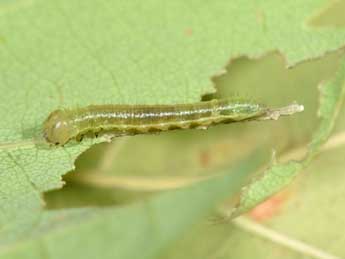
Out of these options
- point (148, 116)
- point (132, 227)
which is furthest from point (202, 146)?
point (132, 227)

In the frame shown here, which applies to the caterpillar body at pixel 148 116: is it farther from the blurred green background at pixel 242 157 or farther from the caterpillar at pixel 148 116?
the blurred green background at pixel 242 157

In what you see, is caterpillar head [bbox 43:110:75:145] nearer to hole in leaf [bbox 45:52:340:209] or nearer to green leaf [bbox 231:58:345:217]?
hole in leaf [bbox 45:52:340:209]

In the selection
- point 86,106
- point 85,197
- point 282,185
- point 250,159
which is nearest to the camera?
point 282,185

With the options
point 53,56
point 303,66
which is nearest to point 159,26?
point 53,56

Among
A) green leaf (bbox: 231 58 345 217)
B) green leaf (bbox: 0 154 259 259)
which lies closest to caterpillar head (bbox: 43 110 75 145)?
green leaf (bbox: 0 154 259 259)

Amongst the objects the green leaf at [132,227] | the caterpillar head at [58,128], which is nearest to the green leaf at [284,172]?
the green leaf at [132,227]

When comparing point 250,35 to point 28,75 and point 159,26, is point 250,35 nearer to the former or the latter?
point 159,26
